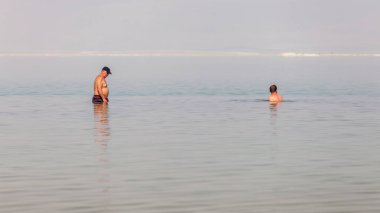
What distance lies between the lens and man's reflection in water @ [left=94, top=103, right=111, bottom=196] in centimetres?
1623

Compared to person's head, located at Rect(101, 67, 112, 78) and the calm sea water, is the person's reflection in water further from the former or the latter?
person's head, located at Rect(101, 67, 112, 78)

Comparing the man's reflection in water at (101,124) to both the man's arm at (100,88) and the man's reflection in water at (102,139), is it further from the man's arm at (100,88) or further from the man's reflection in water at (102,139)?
the man's arm at (100,88)

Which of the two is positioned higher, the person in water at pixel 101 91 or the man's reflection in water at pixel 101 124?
the person in water at pixel 101 91

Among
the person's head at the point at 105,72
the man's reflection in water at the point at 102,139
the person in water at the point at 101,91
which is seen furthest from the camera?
the person in water at the point at 101,91

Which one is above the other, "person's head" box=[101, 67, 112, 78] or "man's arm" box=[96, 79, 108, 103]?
"person's head" box=[101, 67, 112, 78]

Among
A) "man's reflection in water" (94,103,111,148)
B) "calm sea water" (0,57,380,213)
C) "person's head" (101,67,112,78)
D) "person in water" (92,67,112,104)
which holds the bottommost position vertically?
"calm sea water" (0,57,380,213)

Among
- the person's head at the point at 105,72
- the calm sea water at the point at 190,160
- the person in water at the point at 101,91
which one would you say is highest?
the person's head at the point at 105,72

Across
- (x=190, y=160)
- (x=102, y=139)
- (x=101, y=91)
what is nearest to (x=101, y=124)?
(x=102, y=139)

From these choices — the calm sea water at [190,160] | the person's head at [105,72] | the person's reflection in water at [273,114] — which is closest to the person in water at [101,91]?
the person's head at [105,72]

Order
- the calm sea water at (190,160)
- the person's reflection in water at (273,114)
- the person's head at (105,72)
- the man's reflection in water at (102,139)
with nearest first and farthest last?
the calm sea water at (190,160), the man's reflection in water at (102,139), the person's reflection in water at (273,114), the person's head at (105,72)

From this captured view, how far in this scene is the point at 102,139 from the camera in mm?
23312

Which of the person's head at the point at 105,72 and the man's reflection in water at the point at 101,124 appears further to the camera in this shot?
the person's head at the point at 105,72

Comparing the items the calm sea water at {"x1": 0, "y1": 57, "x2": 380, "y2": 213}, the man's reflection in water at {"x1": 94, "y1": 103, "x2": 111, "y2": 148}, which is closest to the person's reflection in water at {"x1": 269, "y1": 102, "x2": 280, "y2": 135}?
the calm sea water at {"x1": 0, "y1": 57, "x2": 380, "y2": 213}

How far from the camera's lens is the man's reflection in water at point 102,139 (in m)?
16.2
